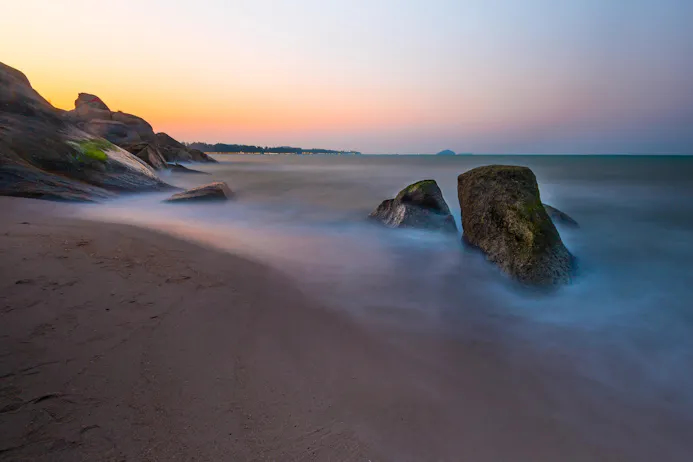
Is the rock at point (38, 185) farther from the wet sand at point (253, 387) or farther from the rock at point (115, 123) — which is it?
the rock at point (115, 123)

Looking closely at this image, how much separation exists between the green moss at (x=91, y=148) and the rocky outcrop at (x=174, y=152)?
1365 inches

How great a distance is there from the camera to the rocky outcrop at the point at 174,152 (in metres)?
44.5

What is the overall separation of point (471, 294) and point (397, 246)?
2475 millimetres

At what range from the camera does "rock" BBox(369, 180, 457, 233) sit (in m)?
8.05

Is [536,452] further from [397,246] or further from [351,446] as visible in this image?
[397,246]

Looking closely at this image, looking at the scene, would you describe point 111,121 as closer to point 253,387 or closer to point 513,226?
point 513,226

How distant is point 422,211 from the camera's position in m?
8.29

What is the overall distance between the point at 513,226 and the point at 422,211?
116 inches

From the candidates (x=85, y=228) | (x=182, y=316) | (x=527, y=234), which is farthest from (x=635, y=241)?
(x=85, y=228)

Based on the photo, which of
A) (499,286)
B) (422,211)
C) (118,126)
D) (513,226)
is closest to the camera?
(499,286)

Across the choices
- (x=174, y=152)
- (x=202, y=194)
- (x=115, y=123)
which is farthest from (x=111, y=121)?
(x=202, y=194)

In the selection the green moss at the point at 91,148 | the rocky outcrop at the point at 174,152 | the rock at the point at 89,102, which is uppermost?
the rock at the point at 89,102

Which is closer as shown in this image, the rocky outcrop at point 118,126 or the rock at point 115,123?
the rocky outcrop at point 118,126

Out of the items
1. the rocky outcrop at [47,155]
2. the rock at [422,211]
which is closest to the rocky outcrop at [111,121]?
the rocky outcrop at [47,155]
